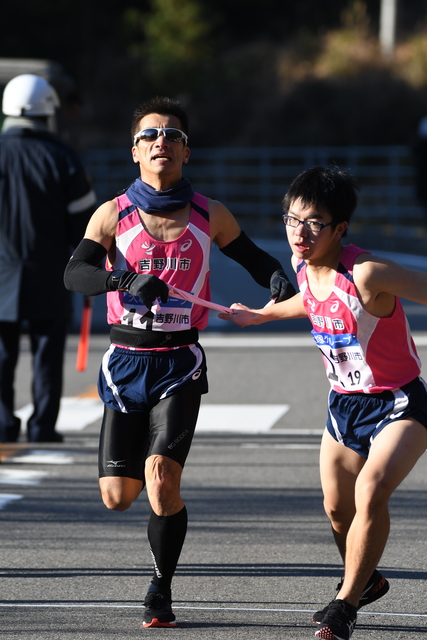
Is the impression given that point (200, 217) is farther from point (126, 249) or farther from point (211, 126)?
Answer: point (211, 126)

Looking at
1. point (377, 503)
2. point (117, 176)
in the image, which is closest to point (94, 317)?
point (377, 503)

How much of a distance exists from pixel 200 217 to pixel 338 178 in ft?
2.13

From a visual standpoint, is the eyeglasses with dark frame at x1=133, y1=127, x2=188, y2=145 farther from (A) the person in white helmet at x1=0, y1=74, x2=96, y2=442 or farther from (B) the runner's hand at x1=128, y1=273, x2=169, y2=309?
(A) the person in white helmet at x1=0, y1=74, x2=96, y2=442

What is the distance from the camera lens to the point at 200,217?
468cm

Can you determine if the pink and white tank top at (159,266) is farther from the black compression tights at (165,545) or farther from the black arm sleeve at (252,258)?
the black compression tights at (165,545)

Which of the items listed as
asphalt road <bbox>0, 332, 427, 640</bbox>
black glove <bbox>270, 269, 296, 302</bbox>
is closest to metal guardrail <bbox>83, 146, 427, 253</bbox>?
asphalt road <bbox>0, 332, 427, 640</bbox>

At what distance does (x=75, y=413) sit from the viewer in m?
8.91

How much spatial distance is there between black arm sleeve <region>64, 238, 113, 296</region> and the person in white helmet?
317 cm

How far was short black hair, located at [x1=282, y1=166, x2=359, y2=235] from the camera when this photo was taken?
4273 mm

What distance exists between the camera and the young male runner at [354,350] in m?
4.18

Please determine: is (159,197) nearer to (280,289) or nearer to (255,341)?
(280,289)

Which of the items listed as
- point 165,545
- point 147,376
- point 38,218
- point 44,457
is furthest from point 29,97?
point 165,545

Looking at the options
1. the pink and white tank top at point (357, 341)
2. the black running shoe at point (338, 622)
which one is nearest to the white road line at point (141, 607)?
the black running shoe at point (338, 622)

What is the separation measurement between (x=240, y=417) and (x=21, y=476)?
231 centimetres
